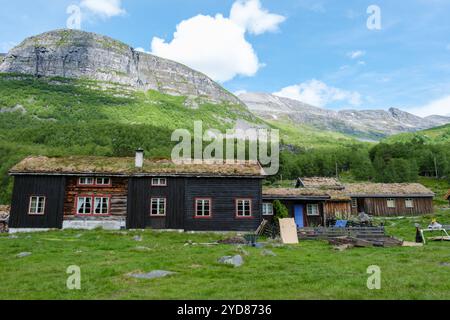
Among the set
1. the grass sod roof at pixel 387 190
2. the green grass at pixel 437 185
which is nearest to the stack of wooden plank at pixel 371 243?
the grass sod roof at pixel 387 190

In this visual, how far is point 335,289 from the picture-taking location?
32.3 ft

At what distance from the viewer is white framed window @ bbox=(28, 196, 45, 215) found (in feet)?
94.2

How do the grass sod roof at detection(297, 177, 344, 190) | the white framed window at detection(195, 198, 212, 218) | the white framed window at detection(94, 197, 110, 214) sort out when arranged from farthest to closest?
the grass sod roof at detection(297, 177, 344, 190) < the white framed window at detection(195, 198, 212, 218) < the white framed window at detection(94, 197, 110, 214)

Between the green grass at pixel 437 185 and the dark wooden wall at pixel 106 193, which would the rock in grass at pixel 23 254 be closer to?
the dark wooden wall at pixel 106 193

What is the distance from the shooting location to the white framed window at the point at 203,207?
97.2 feet

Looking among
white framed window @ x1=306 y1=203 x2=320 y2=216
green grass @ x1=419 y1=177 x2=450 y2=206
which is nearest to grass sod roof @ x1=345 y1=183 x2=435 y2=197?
white framed window @ x1=306 y1=203 x2=320 y2=216

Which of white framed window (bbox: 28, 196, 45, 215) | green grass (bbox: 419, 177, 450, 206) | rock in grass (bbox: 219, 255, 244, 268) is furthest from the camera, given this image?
green grass (bbox: 419, 177, 450, 206)

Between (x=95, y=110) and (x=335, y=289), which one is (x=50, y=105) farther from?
(x=335, y=289)

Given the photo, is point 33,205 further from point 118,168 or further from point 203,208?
point 203,208

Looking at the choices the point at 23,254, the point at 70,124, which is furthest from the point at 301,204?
the point at 70,124

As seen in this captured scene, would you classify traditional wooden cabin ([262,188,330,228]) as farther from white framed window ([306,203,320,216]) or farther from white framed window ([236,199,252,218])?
white framed window ([236,199,252,218])

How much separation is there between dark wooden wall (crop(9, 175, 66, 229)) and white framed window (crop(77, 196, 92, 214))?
1.34 m

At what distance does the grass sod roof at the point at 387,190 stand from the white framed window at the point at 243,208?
75.6 feet

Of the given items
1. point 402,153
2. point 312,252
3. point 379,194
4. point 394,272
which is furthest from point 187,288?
point 402,153
